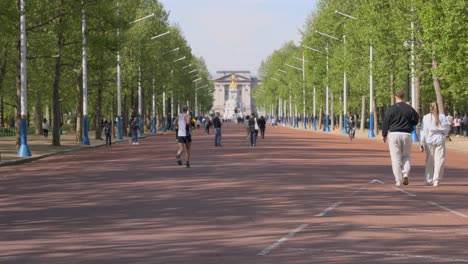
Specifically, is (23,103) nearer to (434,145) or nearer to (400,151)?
(434,145)

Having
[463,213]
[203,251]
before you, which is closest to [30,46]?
[463,213]

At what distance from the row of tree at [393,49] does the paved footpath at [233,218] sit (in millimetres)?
22588

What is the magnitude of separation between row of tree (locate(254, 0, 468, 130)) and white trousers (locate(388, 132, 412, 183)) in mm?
25989

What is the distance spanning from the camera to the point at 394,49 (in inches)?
2512

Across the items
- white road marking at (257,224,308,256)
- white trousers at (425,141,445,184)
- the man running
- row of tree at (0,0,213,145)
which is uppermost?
row of tree at (0,0,213,145)

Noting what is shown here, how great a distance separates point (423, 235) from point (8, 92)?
58582 millimetres

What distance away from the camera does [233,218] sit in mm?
14734

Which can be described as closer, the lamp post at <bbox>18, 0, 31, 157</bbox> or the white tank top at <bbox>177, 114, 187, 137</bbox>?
the white tank top at <bbox>177, 114, 187, 137</bbox>

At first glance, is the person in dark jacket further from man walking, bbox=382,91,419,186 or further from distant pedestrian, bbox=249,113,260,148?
man walking, bbox=382,91,419,186

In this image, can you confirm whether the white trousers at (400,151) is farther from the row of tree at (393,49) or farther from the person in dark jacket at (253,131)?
the person in dark jacket at (253,131)

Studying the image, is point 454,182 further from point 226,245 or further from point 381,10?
point 381,10

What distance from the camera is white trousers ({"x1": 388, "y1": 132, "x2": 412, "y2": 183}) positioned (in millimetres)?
21047

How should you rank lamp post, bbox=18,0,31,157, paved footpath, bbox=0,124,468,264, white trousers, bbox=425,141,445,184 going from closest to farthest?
paved footpath, bbox=0,124,468,264
white trousers, bbox=425,141,445,184
lamp post, bbox=18,0,31,157

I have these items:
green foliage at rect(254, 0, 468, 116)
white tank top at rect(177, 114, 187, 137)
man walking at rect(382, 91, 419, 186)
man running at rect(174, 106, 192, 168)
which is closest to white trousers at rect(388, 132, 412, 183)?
man walking at rect(382, 91, 419, 186)
